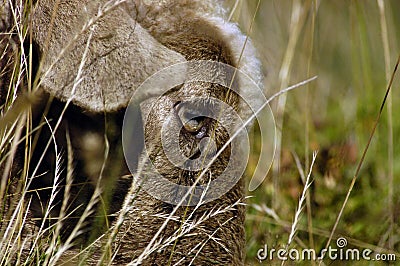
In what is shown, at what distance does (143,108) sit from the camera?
1768mm

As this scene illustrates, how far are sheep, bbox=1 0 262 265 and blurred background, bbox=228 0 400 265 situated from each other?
350mm

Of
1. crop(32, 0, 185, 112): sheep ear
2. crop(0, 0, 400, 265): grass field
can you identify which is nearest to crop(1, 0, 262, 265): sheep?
crop(32, 0, 185, 112): sheep ear

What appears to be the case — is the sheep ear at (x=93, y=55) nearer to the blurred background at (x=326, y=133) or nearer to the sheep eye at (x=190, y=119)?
the sheep eye at (x=190, y=119)

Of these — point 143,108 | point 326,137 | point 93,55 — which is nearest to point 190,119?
point 143,108

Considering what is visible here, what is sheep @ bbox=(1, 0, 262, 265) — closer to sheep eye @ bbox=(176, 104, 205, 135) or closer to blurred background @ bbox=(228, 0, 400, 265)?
sheep eye @ bbox=(176, 104, 205, 135)

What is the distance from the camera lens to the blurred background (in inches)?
98.0

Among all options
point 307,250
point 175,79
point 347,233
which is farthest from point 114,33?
point 347,233

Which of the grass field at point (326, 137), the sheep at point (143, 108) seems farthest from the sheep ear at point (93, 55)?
the grass field at point (326, 137)

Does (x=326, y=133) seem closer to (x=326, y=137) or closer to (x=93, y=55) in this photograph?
(x=326, y=137)

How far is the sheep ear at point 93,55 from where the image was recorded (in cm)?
164

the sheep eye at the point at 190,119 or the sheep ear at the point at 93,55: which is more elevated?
the sheep ear at the point at 93,55

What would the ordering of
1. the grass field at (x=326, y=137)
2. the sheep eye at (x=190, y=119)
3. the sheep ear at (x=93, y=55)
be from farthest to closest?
1. the grass field at (x=326, y=137)
2. the sheep eye at (x=190, y=119)
3. the sheep ear at (x=93, y=55)

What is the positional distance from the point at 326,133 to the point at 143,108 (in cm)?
149

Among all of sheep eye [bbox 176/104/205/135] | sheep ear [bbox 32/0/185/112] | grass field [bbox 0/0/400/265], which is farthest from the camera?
grass field [bbox 0/0/400/265]
